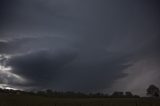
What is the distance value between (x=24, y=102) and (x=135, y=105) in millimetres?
36653

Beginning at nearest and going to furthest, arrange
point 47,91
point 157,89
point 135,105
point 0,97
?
point 135,105, point 0,97, point 47,91, point 157,89

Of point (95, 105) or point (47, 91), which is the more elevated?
point (47, 91)

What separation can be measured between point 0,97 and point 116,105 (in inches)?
1627

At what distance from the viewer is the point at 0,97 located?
107 meters

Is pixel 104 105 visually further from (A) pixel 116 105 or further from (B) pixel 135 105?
(B) pixel 135 105

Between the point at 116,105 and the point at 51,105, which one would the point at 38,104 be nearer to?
the point at 51,105

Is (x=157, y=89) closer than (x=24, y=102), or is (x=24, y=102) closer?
(x=24, y=102)

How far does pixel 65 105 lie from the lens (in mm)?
90750

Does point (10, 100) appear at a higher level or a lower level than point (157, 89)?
lower

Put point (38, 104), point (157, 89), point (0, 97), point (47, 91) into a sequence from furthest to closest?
point (157, 89) < point (47, 91) < point (0, 97) < point (38, 104)

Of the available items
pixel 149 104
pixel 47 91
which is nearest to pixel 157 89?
pixel 47 91

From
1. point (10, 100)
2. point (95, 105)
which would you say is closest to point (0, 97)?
point (10, 100)

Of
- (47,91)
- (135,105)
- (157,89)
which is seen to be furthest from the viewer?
(157,89)

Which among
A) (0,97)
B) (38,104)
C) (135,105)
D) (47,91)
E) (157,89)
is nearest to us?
(135,105)
